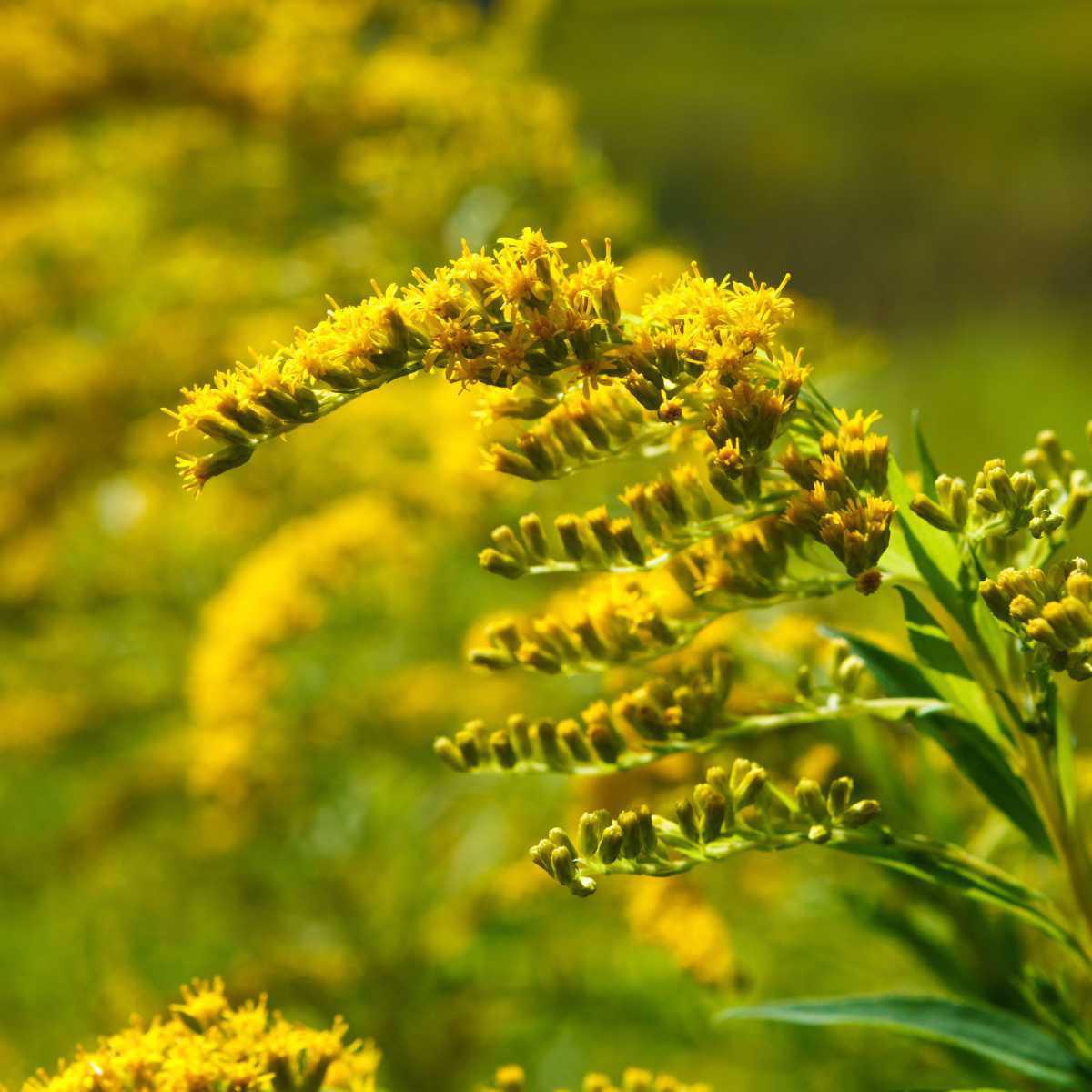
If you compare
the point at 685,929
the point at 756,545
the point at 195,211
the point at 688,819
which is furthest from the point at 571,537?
the point at 195,211

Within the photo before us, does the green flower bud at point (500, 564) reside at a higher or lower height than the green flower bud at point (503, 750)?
higher

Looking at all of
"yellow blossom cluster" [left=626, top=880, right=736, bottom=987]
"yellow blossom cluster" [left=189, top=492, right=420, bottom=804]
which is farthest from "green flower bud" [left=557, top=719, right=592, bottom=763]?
"yellow blossom cluster" [left=189, top=492, right=420, bottom=804]

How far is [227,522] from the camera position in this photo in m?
3.06

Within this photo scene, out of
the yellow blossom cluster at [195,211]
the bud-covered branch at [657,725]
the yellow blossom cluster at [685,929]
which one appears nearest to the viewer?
the bud-covered branch at [657,725]

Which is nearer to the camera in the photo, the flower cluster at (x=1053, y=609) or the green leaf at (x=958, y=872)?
the flower cluster at (x=1053, y=609)

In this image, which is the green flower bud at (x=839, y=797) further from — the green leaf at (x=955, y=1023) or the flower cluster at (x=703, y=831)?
the green leaf at (x=955, y=1023)

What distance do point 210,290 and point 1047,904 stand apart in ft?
9.27

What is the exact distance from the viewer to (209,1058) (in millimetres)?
901

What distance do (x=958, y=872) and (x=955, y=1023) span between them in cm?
11

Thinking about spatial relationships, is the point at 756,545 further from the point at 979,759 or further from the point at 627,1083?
the point at 627,1083

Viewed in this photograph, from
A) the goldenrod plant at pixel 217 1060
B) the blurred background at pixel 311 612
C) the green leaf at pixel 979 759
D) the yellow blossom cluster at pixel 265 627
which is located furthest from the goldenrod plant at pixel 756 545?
the yellow blossom cluster at pixel 265 627

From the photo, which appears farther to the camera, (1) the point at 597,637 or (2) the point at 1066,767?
(1) the point at 597,637

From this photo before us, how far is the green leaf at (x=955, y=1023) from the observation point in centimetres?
85

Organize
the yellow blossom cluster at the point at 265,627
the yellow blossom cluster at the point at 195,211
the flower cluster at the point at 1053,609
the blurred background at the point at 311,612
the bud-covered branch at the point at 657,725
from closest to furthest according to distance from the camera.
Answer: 1. the flower cluster at the point at 1053,609
2. the bud-covered branch at the point at 657,725
3. the blurred background at the point at 311,612
4. the yellow blossom cluster at the point at 265,627
5. the yellow blossom cluster at the point at 195,211
